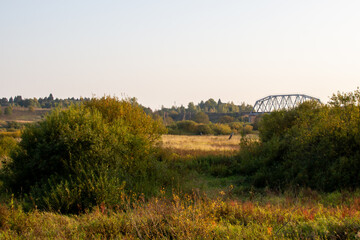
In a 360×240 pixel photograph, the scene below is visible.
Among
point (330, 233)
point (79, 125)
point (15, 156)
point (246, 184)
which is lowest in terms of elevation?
point (246, 184)

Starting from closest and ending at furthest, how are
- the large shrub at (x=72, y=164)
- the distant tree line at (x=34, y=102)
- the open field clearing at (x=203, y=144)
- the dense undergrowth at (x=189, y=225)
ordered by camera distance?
the dense undergrowth at (x=189, y=225) < the large shrub at (x=72, y=164) < the open field clearing at (x=203, y=144) < the distant tree line at (x=34, y=102)

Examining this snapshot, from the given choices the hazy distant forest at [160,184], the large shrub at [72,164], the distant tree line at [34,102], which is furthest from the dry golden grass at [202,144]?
the distant tree line at [34,102]

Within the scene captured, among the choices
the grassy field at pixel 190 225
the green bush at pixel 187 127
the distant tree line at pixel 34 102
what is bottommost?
the grassy field at pixel 190 225

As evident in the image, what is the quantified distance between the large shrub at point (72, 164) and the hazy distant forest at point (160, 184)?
0.04 m

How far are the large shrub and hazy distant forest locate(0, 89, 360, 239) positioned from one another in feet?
0.15

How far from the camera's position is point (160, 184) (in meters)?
15.7

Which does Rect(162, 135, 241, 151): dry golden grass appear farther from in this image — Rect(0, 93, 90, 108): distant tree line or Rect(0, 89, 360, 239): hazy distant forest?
Rect(0, 93, 90, 108): distant tree line

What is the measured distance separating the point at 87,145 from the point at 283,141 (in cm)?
1242

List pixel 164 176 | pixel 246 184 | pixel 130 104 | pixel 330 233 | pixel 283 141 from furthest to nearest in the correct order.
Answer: pixel 130 104, pixel 283 141, pixel 246 184, pixel 164 176, pixel 330 233

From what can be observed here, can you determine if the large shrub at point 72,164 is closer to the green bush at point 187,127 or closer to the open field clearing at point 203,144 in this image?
the open field clearing at point 203,144

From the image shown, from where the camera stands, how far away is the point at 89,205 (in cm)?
1116

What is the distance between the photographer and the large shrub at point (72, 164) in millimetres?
11430

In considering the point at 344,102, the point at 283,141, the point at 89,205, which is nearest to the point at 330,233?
the point at 89,205

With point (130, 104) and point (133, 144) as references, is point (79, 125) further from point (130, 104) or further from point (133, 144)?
point (130, 104)
